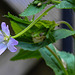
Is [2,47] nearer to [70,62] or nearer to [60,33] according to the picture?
[60,33]

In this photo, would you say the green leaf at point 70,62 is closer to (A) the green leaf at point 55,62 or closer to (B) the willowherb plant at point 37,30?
(A) the green leaf at point 55,62

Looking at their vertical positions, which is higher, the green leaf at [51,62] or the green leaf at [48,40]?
the green leaf at [48,40]

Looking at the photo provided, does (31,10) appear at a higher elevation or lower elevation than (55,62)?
higher

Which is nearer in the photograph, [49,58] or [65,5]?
[65,5]

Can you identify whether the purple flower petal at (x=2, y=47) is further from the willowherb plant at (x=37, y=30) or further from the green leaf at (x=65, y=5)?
the green leaf at (x=65, y=5)

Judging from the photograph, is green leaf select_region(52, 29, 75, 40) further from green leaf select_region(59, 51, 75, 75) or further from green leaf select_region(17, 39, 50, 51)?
green leaf select_region(59, 51, 75, 75)

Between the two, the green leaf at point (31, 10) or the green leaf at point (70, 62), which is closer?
the green leaf at point (31, 10)

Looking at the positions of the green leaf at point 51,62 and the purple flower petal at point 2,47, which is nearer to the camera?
the purple flower petal at point 2,47

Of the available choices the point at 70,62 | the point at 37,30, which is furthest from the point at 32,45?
the point at 70,62

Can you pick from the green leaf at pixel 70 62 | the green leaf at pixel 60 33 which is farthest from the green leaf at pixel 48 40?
the green leaf at pixel 70 62

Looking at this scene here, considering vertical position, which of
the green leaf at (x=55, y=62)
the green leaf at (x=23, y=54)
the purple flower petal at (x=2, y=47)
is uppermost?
the purple flower petal at (x=2, y=47)

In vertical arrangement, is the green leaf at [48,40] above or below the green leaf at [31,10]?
below

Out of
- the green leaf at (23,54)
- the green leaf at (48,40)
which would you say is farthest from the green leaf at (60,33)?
the green leaf at (23,54)
